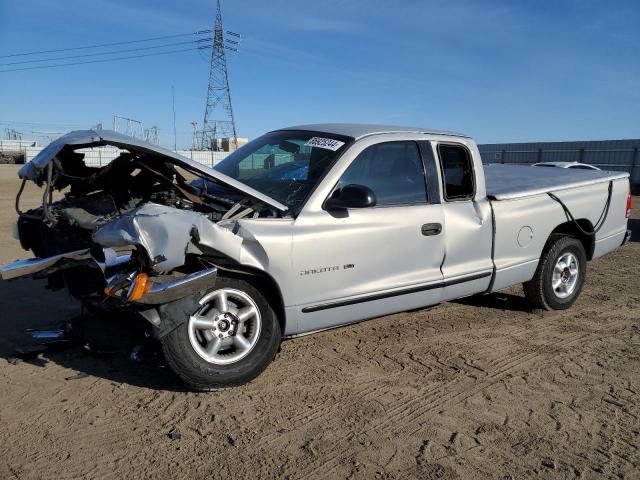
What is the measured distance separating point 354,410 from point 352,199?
147cm

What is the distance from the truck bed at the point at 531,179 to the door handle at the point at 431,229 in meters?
0.85

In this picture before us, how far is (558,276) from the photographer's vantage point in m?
5.92

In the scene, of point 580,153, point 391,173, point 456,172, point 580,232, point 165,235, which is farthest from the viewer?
point 580,153

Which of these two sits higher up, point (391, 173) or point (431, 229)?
point (391, 173)

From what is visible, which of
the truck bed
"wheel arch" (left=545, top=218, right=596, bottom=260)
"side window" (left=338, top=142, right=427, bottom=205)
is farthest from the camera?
"wheel arch" (left=545, top=218, right=596, bottom=260)

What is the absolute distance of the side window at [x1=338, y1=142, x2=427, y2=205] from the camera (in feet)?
14.5

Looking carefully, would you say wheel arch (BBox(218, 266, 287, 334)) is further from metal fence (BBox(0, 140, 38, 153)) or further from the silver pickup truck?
metal fence (BBox(0, 140, 38, 153))

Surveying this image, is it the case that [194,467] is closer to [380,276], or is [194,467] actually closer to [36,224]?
[380,276]

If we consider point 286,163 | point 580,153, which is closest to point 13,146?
Answer: point 580,153

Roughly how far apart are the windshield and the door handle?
0.96m

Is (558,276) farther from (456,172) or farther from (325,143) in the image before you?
(325,143)

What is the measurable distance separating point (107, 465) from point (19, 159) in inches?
1935

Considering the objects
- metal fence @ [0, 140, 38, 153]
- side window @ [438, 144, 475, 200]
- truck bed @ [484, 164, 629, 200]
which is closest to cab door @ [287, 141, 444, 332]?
side window @ [438, 144, 475, 200]

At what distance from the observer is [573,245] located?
5996 mm
